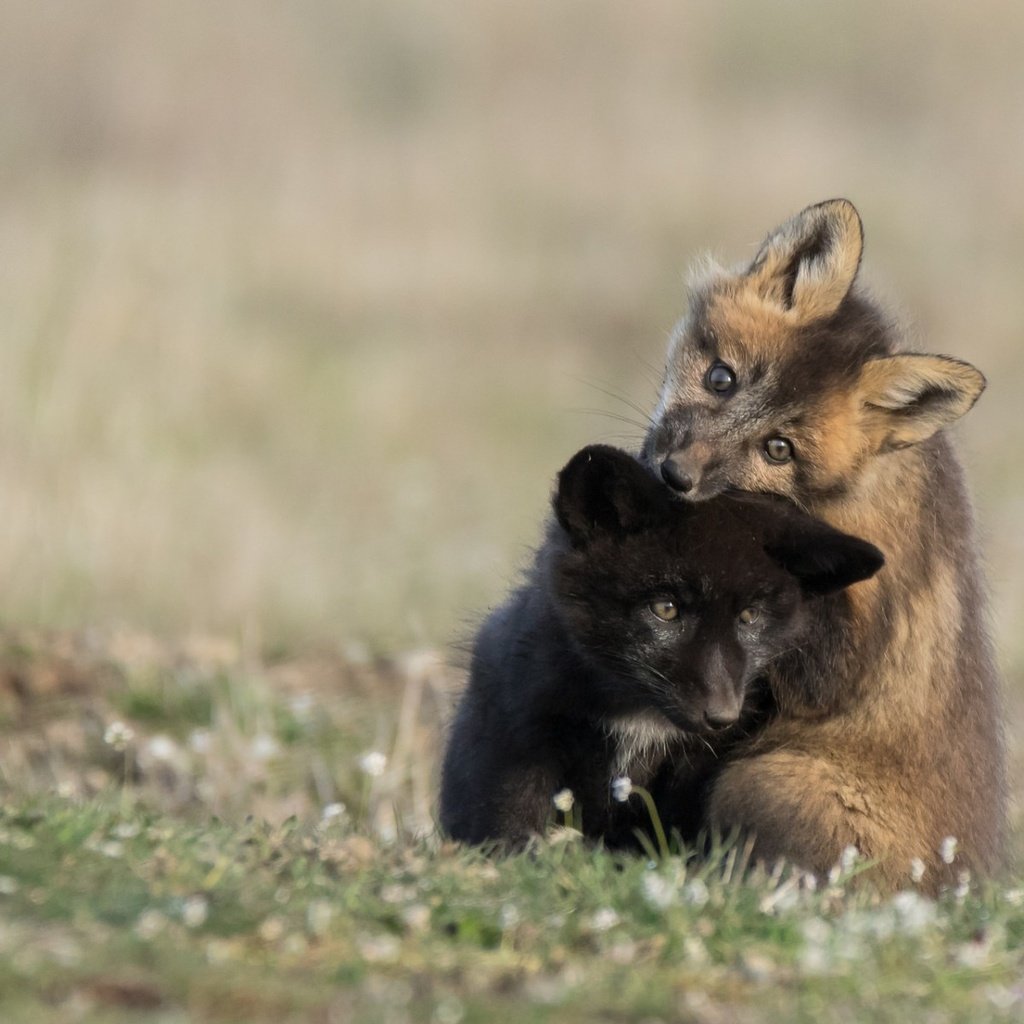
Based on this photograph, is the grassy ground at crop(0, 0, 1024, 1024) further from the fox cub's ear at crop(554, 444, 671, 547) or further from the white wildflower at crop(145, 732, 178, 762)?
the fox cub's ear at crop(554, 444, 671, 547)

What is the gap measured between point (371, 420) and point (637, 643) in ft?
39.2

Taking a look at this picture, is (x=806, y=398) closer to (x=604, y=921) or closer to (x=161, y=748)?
(x=604, y=921)

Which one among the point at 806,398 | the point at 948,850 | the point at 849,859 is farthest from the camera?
the point at 806,398

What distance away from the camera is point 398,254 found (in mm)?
20938

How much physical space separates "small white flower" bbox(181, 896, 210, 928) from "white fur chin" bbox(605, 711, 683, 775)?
199cm

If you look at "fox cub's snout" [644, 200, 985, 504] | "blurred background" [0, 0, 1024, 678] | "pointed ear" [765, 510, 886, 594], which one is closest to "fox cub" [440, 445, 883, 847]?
"pointed ear" [765, 510, 886, 594]

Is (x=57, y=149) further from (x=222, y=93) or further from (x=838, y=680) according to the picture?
(x=838, y=680)

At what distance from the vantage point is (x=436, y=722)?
30.6ft

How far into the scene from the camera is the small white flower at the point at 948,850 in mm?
5527

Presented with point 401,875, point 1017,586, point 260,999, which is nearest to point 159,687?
point 401,875

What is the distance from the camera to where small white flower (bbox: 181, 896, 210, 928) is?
4.07 metres

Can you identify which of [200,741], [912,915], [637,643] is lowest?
[200,741]

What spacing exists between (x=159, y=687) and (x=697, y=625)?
4.64 meters

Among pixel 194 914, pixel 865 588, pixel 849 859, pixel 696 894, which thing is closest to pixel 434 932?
pixel 194 914
